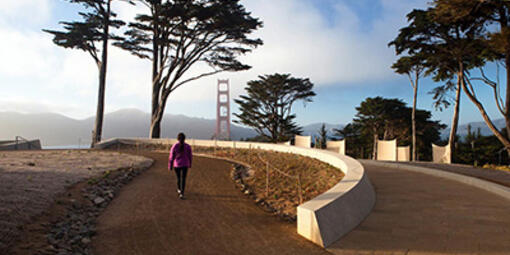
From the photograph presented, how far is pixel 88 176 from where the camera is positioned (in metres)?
8.64

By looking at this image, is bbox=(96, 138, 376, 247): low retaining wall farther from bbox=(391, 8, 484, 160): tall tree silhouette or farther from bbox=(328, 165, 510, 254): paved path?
bbox=(391, 8, 484, 160): tall tree silhouette

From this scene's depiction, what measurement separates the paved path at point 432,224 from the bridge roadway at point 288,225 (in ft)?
0.04

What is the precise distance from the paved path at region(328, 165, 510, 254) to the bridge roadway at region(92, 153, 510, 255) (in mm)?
11

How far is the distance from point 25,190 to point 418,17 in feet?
59.6

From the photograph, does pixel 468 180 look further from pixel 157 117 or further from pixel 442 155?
pixel 157 117

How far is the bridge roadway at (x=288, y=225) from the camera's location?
391cm

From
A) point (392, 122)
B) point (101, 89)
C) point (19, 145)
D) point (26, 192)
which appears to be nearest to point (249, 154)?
point (26, 192)

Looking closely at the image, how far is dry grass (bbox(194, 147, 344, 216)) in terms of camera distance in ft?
23.0

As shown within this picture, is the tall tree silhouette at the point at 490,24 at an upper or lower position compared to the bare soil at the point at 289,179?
upper

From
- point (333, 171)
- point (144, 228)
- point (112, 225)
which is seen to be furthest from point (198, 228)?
point (333, 171)

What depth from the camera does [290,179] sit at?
8.88 metres

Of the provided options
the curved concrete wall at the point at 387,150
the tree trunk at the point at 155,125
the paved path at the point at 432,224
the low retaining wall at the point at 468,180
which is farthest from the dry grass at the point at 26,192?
the tree trunk at the point at 155,125

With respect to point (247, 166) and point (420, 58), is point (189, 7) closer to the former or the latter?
point (247, 166)

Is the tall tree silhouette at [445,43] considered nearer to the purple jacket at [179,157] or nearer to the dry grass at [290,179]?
the dry grass at [290,179]
